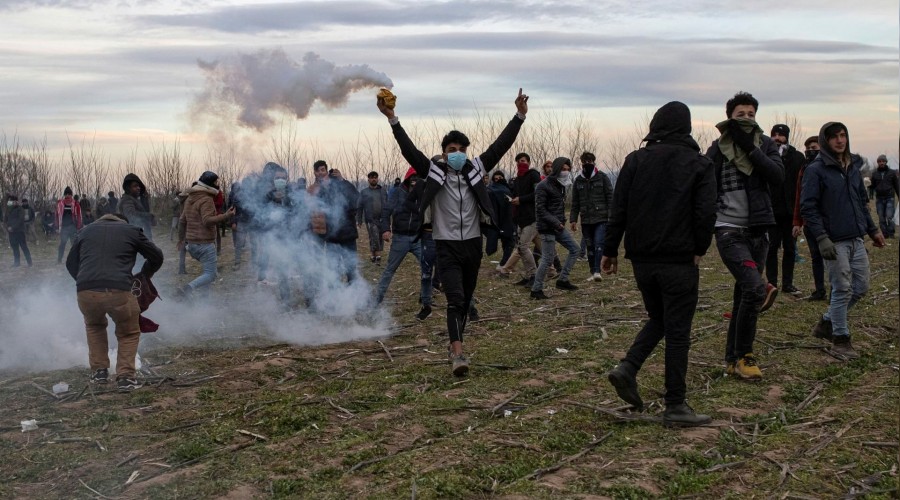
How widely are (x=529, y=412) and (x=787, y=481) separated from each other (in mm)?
1949

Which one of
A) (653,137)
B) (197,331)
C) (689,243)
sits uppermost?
(653,137)

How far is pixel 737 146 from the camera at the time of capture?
6910mm

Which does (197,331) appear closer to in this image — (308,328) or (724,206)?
(308,328)

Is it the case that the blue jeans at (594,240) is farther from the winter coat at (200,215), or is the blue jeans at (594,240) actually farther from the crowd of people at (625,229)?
the winter coat at (200,215)

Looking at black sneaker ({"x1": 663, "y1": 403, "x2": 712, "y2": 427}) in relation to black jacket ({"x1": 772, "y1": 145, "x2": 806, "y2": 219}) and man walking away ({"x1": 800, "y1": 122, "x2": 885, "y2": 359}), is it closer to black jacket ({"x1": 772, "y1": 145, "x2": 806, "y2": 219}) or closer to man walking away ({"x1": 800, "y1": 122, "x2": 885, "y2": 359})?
man walking away ({"x1": 800, "y1": 122, "x2": 885, "y2": 359})

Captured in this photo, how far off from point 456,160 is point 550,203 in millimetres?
5655

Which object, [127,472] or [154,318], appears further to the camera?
[154,318]

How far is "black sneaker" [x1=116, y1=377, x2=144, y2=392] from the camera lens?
758 cm

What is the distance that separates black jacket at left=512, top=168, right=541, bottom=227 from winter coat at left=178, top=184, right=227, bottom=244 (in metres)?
4.91

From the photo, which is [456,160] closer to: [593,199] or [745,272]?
[745,272]

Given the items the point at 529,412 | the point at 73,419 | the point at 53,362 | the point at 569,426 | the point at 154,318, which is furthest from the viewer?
the point at 154,318

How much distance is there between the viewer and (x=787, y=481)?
4.69 metres

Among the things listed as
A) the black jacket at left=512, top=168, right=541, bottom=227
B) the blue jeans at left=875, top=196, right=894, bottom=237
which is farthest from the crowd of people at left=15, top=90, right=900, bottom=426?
the blue jeans at left=875, top=196, right=894, bottom=237

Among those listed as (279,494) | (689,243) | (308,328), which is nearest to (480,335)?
(308,328)
